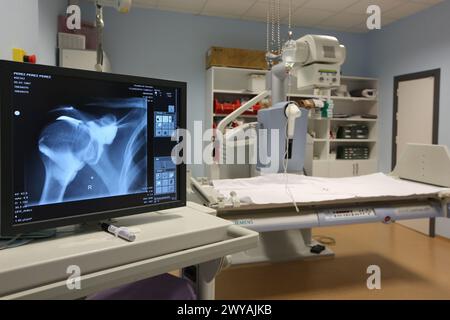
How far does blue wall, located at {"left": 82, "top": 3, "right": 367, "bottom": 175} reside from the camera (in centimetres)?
405

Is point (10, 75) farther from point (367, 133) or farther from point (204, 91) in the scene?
point (367, 133)

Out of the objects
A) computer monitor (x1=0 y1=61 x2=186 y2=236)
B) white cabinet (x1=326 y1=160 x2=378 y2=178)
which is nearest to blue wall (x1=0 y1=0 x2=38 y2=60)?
computer monitor (x1=0 y1=61 x2=186 y2=236)

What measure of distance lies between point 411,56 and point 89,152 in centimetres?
443

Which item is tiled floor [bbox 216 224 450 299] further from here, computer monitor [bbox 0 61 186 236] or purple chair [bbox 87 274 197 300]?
computer monitor [bbox 0 61 186 236]

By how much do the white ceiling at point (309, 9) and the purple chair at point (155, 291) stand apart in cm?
351

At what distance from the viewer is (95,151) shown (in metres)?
0.88

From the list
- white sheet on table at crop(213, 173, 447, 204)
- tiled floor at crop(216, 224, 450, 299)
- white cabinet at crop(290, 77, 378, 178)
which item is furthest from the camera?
white cabinet at crop(290, 77, 378, 178)

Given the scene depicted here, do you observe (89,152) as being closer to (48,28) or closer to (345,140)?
(48,28)

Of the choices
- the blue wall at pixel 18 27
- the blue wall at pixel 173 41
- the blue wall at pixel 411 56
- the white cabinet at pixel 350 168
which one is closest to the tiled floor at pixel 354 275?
the blue wall at pixel 411 56

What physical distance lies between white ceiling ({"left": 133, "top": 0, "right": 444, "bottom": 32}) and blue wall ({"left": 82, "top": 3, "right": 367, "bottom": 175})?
12 cm

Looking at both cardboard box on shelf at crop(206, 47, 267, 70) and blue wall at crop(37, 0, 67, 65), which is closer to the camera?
blue wall at crop(37, 0, 67, 65)

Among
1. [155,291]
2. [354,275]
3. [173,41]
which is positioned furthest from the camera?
[173,41]

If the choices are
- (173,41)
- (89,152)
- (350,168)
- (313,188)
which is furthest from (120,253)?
(350,168)
